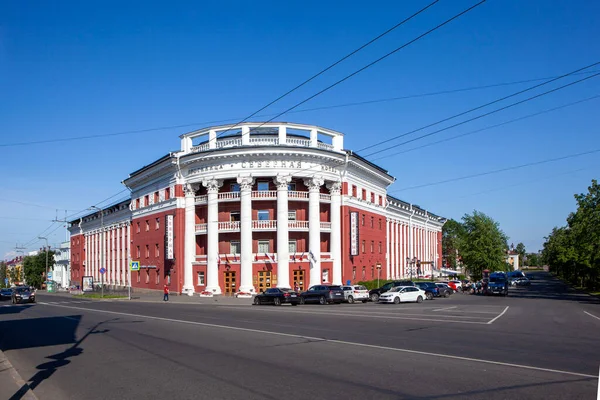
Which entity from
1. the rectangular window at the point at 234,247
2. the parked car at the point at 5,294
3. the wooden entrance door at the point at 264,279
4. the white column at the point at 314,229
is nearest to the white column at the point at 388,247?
the white column at the point at 314,229

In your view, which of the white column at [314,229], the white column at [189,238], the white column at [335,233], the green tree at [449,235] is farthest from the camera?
the green tree at [449,235]

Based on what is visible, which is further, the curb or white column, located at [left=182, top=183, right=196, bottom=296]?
white column, located at [left=182, top=183, right=196, bottom=296]

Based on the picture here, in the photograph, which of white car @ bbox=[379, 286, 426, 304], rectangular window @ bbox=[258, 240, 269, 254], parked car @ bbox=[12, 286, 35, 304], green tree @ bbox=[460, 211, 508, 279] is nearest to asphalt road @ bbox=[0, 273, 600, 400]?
white car @ bbox=[379, 286, 426, 304]

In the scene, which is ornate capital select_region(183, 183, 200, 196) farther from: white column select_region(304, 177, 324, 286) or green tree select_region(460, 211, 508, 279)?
green tree select_region(460, 211, 508, 279)

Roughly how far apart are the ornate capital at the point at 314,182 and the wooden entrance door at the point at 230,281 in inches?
455

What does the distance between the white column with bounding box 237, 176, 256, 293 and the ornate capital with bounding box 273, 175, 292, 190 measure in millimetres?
2517

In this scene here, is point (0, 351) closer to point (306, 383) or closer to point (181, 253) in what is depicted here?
point (306, 383)

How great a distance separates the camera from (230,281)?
55312 mm

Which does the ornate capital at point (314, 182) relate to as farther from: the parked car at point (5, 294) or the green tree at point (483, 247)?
the green tree at point (483, 247)

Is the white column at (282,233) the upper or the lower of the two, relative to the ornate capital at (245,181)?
lower

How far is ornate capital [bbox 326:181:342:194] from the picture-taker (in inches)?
2240

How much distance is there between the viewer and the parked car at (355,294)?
45.7 meters

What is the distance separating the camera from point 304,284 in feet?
180

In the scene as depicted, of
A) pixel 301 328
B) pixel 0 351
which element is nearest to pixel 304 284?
pixel 301 328
